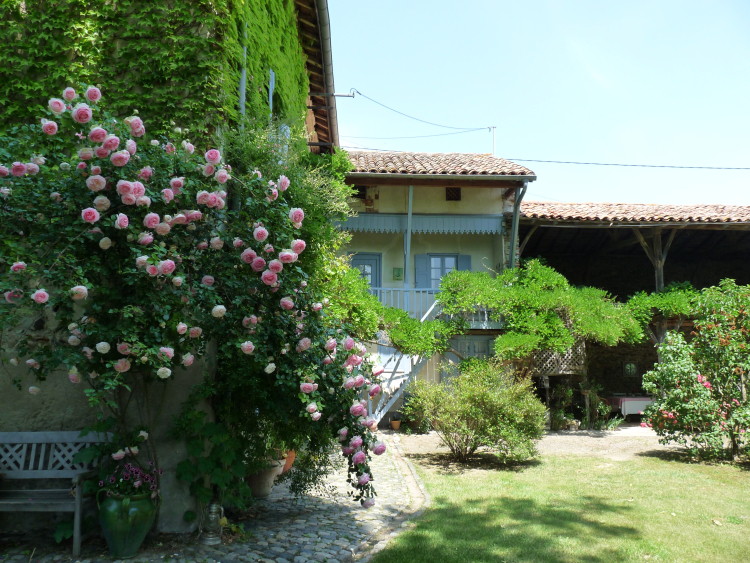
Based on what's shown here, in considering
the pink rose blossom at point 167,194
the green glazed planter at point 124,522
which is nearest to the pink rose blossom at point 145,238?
the pink rose blossom at point 167,194

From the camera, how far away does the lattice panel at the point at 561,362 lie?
519 inches

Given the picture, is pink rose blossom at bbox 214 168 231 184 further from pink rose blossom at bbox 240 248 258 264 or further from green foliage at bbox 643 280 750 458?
green foliage at bbox 643 280 750 458

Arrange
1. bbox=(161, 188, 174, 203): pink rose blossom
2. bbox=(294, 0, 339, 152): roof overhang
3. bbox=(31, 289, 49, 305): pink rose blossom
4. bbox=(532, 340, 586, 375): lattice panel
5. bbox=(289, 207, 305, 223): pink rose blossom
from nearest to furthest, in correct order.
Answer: bbox=(31, 289, 49, 305): pink rose blossom → bbox=(161, 188, 174, 203): pink rose blossom → bbox=(289, 207, 305, 223): pink rose blossom → bbox=(294, 0, 339, 152): roof overhang → bbox=(532, 340, 586, 375): lattice panel

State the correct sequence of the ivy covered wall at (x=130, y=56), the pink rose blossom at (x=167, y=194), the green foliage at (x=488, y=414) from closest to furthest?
the pink rose blossom at (x=167, y=194)
the ivy covered wall at (x=130, y=56)
the green foliage at (x=488, y=414)

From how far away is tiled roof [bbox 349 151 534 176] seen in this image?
13934mm

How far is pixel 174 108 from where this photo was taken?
5590mm

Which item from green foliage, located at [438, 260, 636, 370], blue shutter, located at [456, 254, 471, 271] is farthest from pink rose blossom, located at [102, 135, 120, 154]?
blue shutter, located at [456, 254, 471, 271]

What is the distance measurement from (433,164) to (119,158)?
A: 11793 mm

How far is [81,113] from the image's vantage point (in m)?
4.02

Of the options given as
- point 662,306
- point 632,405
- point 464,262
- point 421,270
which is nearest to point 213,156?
point 421,270

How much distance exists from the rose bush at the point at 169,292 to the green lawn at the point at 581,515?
1079 mm

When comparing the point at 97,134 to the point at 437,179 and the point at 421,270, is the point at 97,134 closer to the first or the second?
the point at 437,179

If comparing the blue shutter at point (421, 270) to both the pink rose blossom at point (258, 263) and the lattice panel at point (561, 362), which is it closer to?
the lattice panel at point (561, 362)

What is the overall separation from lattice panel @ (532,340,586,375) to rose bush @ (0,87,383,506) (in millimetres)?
8839
